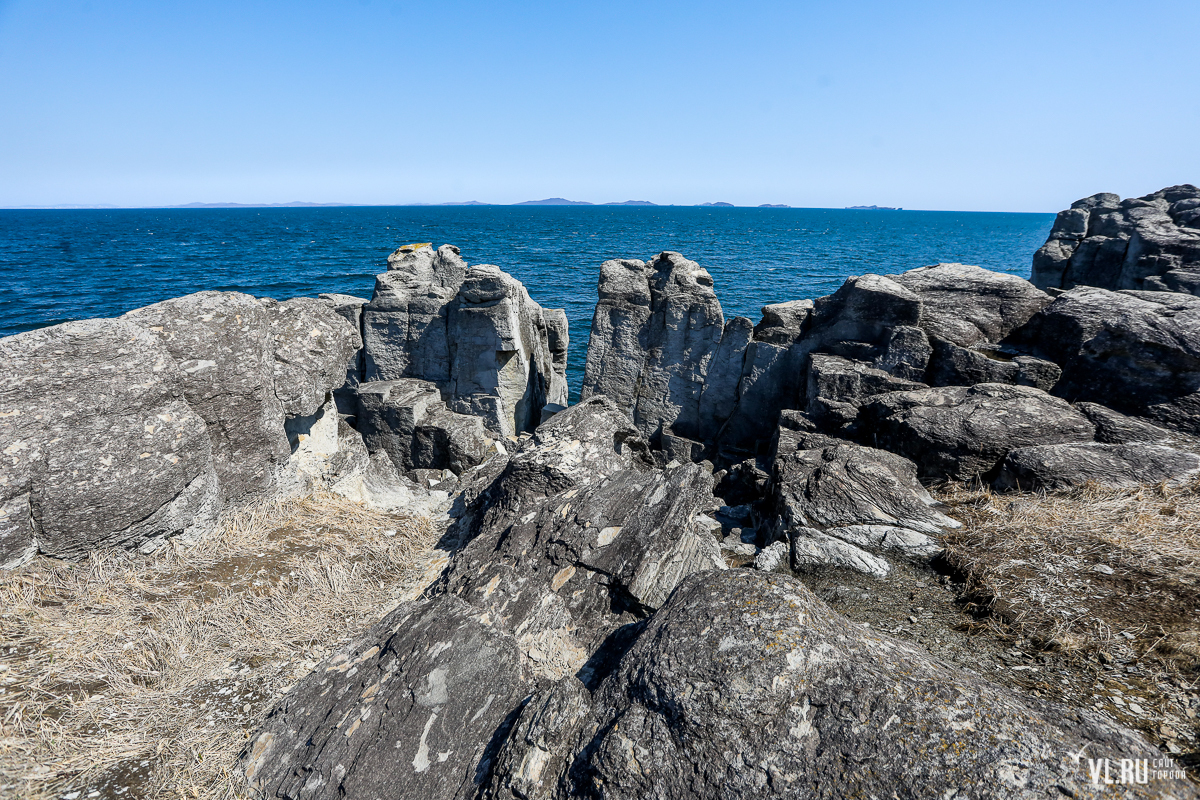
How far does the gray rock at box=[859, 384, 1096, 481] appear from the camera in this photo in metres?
9.36

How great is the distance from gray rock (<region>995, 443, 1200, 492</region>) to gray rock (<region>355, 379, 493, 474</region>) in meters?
9.99

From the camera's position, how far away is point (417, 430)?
46.5ft

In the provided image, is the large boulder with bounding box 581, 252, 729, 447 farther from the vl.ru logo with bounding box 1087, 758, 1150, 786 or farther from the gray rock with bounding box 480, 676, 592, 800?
the vl.ru logo with bounding box 1087, 758, 1150, 786

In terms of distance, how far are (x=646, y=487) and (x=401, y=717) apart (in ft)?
11.3

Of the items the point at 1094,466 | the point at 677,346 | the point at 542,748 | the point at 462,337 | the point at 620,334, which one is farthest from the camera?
the point at 462,337

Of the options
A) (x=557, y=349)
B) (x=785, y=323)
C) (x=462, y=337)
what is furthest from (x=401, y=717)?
(x=557, y=349)

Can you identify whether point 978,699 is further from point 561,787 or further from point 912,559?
point 912,559

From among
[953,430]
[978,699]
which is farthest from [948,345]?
[978,699]

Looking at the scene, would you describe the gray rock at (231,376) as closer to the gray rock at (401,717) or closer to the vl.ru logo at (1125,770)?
the gray rock at (401,717)

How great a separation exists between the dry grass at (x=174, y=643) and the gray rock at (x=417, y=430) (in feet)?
16.8

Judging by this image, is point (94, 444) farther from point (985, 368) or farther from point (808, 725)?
point (985, 368)

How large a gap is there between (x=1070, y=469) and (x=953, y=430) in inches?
65.7

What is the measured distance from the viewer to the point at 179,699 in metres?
5.40

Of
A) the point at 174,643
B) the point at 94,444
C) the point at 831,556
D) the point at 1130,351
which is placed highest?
the point at 1130,351
